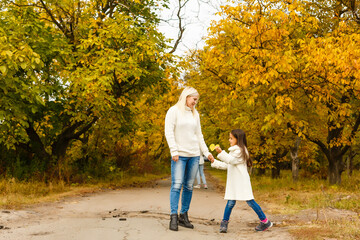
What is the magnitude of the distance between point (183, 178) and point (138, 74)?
6.66 metres

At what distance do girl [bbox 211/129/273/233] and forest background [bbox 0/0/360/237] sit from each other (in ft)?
12.6

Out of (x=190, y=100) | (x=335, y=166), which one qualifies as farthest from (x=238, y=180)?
(x=335, y=166)

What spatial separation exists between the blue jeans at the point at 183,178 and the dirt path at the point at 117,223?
0.43m

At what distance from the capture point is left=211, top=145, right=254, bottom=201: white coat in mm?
5887

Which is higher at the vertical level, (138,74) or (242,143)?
(138,74)

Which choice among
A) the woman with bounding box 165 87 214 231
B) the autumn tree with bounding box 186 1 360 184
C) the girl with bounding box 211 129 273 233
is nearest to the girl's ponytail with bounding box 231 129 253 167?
the girl with bounding box 211 129 273 233

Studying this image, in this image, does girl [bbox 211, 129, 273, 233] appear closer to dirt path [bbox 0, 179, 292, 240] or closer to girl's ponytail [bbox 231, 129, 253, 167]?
Result: girl's ponytail [bbox 231, 129, 253, 167]

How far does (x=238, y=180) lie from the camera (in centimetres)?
596

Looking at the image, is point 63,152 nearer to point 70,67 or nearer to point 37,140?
point 37,140

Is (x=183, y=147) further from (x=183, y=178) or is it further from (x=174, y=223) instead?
(x=174, y=223)

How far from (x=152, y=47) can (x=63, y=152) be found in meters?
5.82

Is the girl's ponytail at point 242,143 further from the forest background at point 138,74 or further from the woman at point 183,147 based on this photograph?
the forest background at point 138,74

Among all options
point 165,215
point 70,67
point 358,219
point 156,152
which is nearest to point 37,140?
point 70,67

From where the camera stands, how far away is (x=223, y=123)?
2002 cm
